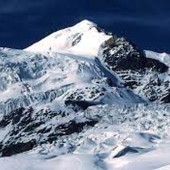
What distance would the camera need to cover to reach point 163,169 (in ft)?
529

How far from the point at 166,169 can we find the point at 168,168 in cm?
59

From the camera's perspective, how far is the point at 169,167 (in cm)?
16050

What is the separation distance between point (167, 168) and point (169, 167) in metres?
0.49

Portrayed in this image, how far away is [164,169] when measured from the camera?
161 m

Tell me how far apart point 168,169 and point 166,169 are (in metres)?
1.03

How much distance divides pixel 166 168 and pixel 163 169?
49cm

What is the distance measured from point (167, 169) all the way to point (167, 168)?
1.68 ft

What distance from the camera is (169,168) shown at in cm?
15962

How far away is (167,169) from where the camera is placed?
160 m

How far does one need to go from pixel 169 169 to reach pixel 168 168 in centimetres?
113

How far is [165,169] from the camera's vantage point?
529 ft

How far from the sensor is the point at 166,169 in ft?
527

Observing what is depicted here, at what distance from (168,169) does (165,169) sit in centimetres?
154
